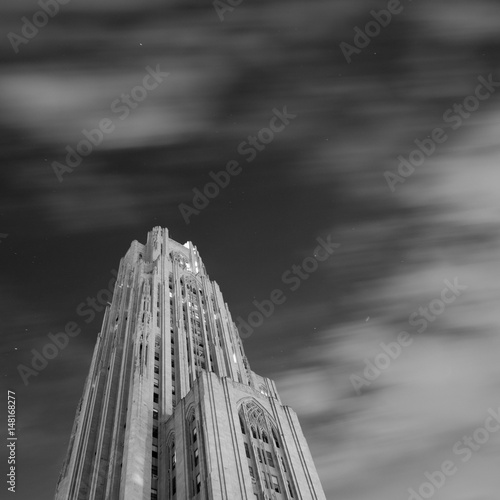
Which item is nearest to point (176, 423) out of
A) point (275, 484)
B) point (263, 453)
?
point (263, 453)

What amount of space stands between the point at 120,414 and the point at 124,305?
110 feet

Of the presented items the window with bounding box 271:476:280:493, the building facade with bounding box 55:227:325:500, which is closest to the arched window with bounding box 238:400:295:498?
the window with bounding box 271:476:280:493

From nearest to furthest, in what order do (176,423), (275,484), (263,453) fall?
(275,484) < (263,453) < (176,423)

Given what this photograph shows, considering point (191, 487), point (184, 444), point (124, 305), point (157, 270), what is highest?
point (157, 270)

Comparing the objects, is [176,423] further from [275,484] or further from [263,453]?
[275,484]

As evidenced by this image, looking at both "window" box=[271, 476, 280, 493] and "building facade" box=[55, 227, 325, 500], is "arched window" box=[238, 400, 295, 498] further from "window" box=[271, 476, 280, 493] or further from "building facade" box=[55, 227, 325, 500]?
"building facade" box=[55, 227, 325, 500]

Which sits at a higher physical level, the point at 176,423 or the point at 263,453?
the point at 176,423

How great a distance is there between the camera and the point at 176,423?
64.5 metres

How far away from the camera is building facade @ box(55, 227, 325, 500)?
57.4m

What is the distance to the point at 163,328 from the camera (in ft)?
293

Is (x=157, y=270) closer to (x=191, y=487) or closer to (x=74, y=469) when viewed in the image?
(x=74, y=469)

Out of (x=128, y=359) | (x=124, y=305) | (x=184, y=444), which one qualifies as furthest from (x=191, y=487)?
(x=124, y=305)

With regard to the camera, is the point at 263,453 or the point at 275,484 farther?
the point at 263,453

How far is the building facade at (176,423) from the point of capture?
57.4m
